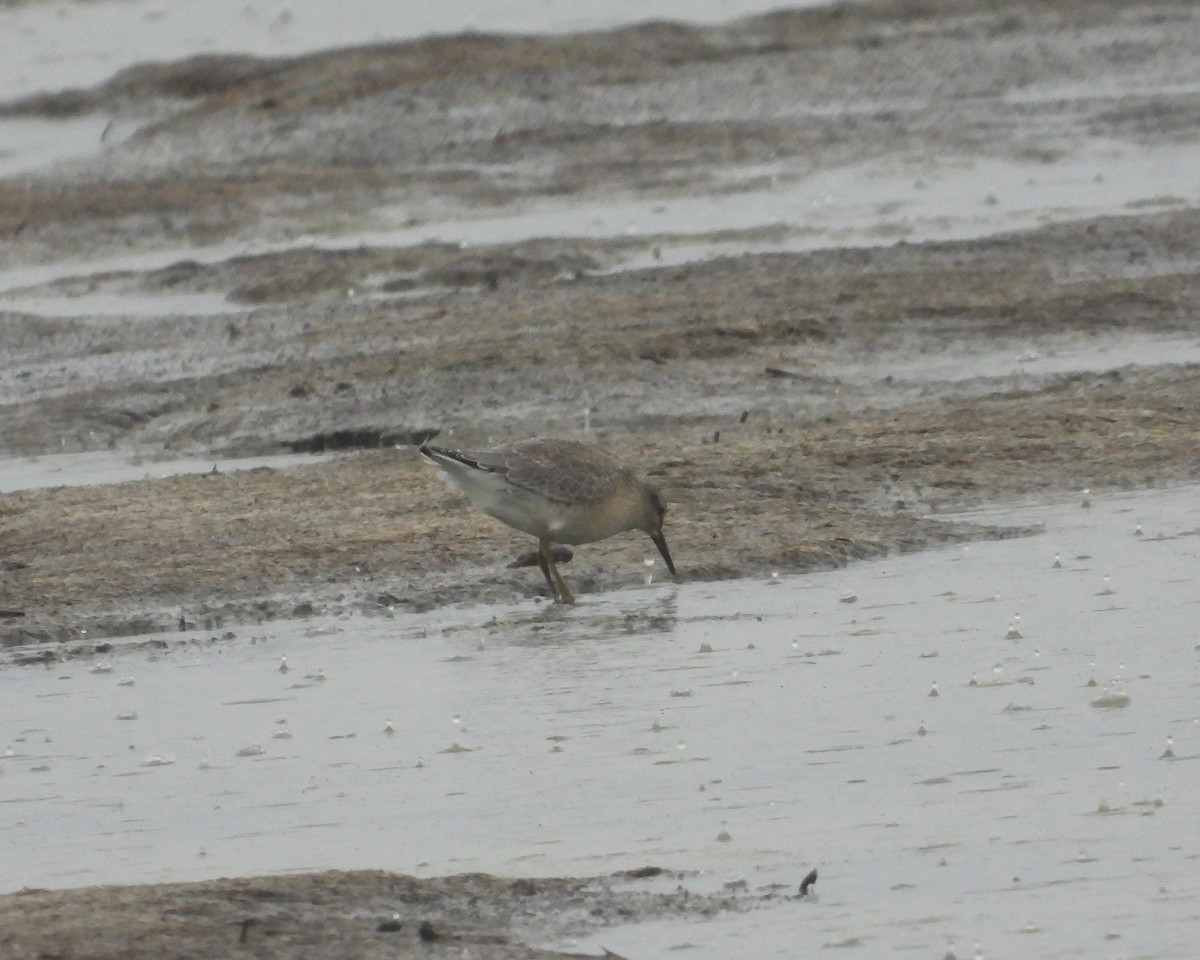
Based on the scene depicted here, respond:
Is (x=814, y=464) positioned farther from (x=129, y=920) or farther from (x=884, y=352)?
(x=129, y=920)

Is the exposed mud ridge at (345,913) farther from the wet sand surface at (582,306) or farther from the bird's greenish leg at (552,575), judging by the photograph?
the bird's greenish leg at (552,575)

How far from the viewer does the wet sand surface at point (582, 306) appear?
438 inches

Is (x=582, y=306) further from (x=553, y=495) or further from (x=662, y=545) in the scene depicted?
(x=553, y=495)

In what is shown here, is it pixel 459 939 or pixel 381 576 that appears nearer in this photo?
pixel 459 939

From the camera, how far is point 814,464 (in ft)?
39.4

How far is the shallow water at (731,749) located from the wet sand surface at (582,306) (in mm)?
203

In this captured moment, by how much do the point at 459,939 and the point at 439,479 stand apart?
623cm

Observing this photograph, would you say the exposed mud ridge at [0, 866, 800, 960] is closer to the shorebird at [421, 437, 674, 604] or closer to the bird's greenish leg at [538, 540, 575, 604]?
the bird's greenish leg at [538, 540, 575, 604]

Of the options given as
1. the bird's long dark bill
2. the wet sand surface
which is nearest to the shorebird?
the bird's long dark bill

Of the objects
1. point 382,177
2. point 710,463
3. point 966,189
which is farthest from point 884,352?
Answer: point 382,177

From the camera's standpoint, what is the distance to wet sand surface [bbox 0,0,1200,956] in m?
11.1

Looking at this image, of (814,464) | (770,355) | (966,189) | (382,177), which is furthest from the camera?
(382,177)

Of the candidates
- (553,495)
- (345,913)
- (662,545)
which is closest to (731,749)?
(345,913)

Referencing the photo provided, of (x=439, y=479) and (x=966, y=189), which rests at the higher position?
(x=439, y=479)
